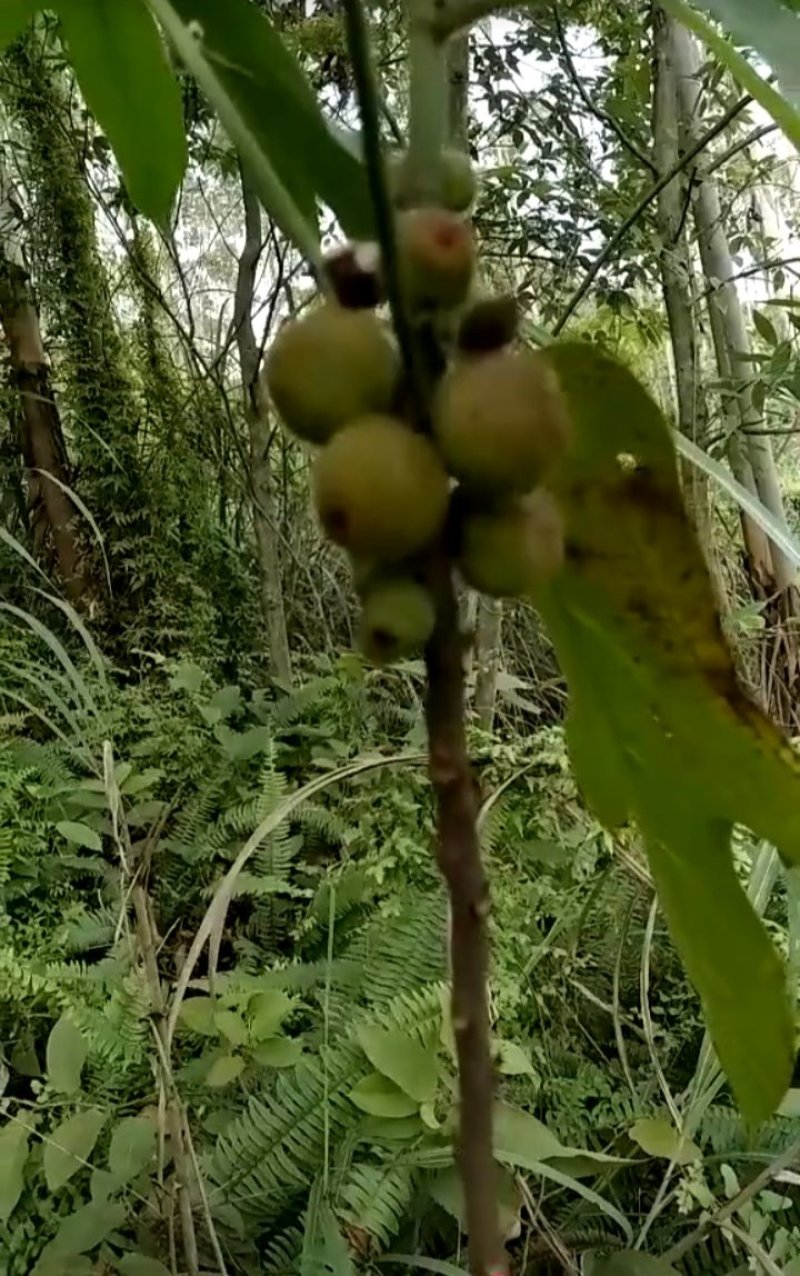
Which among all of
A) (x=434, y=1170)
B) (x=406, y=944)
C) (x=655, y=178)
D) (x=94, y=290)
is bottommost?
(x=434, y=1170)

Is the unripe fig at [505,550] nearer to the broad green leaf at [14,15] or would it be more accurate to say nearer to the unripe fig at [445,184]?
the unripe fig at [445,184]

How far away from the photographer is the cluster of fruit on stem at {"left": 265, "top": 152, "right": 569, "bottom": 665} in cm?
19

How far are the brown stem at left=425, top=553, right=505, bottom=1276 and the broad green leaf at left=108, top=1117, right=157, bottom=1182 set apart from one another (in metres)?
0.59

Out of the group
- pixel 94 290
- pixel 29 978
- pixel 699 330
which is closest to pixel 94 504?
pixel 94 290

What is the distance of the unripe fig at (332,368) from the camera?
0.20 meters

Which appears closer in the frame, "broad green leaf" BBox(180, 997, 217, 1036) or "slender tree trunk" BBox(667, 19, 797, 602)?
"broad green leaf" BBox(180, 997, 217, 1036)

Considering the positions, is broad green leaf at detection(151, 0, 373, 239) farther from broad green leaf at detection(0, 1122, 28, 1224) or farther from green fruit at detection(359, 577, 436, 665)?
broad green leaf at detection(0, 1122, 28, 1224)

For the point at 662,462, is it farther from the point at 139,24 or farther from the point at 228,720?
the point at 228,720

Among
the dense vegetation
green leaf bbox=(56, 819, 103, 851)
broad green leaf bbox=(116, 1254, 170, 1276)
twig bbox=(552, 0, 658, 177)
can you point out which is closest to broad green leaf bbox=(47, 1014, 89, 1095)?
the dense vegetation

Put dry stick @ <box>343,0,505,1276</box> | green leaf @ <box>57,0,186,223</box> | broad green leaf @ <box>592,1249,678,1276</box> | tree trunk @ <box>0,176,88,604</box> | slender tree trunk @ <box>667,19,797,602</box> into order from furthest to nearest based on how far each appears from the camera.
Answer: tree trunk @ <box>0,176,88,604</box> < slender tree trunk @ <box>667,19,797,602</box> < broad green leaf @ <box>592,1249,678,1276</box> < green leaf @ <box>57,0,186,223</box> < dry stick @ <box>343,0,505,1276</box>

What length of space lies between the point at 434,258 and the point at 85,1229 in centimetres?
66

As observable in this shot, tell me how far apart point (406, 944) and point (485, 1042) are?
75 cm

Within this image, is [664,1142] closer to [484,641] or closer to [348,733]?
[484,641]

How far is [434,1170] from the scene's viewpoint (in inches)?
30.1
